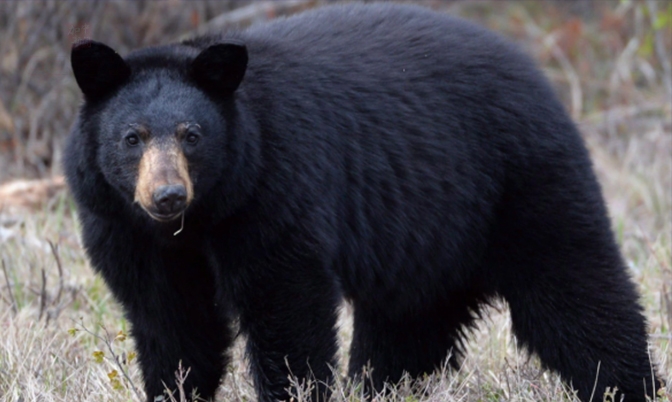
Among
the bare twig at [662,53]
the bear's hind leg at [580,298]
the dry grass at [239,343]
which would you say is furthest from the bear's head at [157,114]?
the bare twig at [662,53]

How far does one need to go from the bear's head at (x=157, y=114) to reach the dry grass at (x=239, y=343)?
79 cm

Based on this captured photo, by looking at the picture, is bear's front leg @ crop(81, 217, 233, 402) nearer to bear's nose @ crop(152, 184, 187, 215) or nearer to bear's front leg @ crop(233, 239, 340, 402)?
bear's front leg @ crop(233, 239, 340, 402)

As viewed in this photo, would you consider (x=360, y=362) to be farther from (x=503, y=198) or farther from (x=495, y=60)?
(x=495, y=60)

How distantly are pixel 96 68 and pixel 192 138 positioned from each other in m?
0.45

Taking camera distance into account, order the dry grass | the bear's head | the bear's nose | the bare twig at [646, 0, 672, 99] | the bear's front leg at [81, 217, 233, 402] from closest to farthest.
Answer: the bear's nose
the bear's head
the bear's front leg at [81, 217, 233, 402]
the dry grass
the bare twig at [646, 0, 672, 99]

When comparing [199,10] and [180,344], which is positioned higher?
[180,344]

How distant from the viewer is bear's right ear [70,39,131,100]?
3.65 meters

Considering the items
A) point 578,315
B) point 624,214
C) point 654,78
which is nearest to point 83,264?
point 578,315

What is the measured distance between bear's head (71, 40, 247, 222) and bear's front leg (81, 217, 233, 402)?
1.02 feet

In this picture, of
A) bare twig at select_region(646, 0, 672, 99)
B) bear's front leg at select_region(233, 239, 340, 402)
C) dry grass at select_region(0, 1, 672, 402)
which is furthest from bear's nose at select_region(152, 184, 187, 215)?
bare twig at select_region(646, 0, 672, 99)

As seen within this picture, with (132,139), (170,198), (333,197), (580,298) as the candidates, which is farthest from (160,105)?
(580,298)

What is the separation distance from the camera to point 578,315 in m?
4.37

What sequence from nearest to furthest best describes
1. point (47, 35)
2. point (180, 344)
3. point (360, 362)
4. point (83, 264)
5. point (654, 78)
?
point (180, 344) < point (360, 362) < point (83, 264) < point (47, 35) < point (654, 78)

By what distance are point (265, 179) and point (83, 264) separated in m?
2.82
